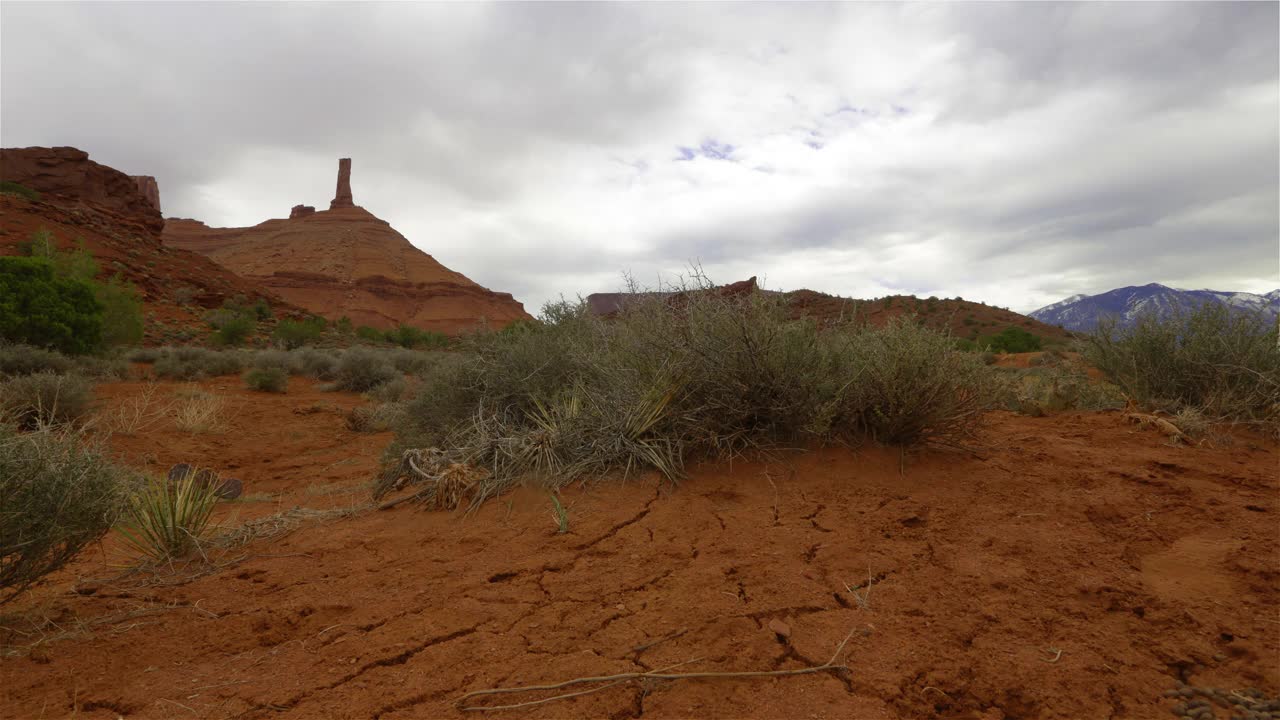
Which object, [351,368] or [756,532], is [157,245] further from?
[756,532]

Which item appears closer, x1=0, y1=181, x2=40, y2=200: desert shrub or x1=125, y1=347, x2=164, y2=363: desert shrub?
x1=125, y1=347, x2=164, y2=363: desert shrub

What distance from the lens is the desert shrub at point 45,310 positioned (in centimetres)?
1179

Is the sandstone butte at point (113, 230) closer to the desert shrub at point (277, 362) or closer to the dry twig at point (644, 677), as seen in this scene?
the desert shrub at point (277, 362)

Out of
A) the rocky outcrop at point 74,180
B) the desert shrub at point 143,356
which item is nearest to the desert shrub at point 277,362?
the desert shrub at point 143,356

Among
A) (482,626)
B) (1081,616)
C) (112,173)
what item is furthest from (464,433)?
(112,173)

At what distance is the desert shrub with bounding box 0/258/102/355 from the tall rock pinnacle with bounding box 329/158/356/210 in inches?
2473

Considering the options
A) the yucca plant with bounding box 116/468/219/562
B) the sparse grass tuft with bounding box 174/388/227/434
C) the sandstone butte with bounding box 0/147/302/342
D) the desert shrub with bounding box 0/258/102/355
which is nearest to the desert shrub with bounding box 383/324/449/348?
the sandstone butte with bounding box 0/147/302/342

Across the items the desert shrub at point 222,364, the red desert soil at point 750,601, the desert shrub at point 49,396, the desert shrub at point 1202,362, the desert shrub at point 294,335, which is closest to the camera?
the red desert soil at point 750,601

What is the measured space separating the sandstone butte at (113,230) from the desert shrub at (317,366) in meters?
7.61

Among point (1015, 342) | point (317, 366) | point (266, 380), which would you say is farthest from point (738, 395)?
point (1015, 342)

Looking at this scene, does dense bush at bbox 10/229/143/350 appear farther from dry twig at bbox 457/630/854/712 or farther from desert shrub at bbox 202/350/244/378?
dry twig at bbox 457/630/854/712

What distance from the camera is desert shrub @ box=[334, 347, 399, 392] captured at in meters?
14.2

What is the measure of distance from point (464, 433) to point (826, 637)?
143 inches

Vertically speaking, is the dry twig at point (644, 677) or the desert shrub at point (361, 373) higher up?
the desert shrub at point (361, 373)
